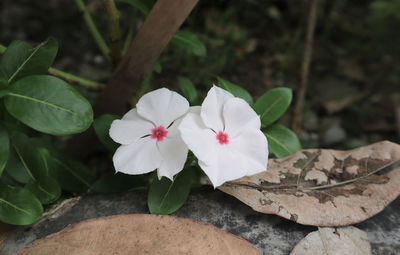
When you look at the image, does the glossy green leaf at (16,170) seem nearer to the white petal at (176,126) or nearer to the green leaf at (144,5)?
the white petal at (176,126)

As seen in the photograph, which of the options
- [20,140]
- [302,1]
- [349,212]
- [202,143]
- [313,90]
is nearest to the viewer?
[202,143]

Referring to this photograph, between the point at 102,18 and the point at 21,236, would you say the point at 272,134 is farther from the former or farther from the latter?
the point at 102,18

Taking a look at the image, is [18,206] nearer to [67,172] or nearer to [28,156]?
[28,156]

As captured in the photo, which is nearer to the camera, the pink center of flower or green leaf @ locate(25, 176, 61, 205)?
the pink center of flower

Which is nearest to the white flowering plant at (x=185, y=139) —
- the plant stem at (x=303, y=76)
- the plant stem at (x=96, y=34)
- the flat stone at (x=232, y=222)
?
the flat stone at (x=232, y=222)

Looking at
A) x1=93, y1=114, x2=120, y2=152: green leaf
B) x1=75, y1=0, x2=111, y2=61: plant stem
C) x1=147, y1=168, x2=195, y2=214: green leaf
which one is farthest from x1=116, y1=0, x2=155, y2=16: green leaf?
x1=147, y1=168, x2=195, y2=214: green leaf

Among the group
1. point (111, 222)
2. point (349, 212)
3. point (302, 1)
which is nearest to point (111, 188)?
point (111, 222)

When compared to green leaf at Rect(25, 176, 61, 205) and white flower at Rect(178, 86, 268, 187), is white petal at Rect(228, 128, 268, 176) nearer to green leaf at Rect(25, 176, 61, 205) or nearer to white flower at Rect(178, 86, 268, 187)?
white flower at Rect(178, 86, 268, 187)
